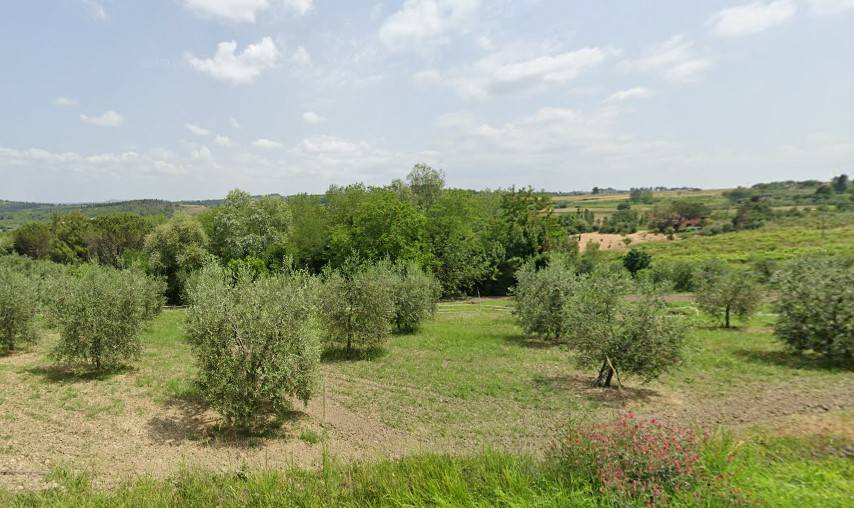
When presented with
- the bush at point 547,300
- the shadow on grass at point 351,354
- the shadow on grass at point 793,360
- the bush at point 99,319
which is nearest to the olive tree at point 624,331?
the bush at point 547,300

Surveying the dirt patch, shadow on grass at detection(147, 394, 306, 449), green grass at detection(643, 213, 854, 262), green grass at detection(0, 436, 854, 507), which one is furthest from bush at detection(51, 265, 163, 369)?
the dirt patch

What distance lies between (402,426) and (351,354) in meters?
9.52

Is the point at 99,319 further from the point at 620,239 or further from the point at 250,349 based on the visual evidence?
the point at 620,239

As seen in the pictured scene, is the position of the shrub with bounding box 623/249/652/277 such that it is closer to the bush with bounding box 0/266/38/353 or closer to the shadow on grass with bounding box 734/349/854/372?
the shadow on grass with bounding box 734/349/854/372

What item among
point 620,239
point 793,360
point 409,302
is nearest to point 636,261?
point 793,360

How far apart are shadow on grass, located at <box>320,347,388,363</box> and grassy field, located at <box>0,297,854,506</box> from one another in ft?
0.79

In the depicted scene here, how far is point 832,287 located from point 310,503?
21953 mm

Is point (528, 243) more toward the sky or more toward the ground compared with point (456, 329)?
more toward the sky

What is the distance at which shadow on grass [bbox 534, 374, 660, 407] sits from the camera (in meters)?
13.7

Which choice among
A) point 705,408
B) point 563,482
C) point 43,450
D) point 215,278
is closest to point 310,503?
point 563,482

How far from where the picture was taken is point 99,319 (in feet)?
50.5

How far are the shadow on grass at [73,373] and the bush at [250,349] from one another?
7.07 m

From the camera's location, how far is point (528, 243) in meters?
49.3

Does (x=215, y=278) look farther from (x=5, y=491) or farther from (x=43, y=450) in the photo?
(x=5, y=491)
